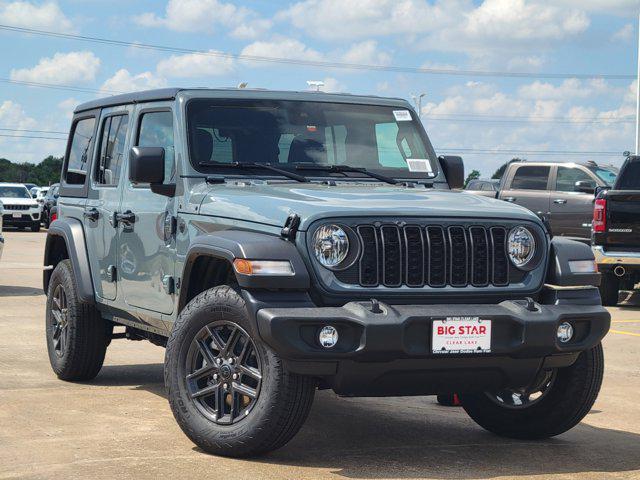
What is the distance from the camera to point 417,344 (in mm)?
5867

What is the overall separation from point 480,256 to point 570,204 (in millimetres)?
16581

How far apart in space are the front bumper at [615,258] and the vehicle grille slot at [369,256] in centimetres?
956

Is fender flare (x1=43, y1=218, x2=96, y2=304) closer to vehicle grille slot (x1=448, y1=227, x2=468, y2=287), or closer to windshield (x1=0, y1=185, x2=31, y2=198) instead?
vehicle grille slot (x1=448, y1=227, x2=468, y2=287)

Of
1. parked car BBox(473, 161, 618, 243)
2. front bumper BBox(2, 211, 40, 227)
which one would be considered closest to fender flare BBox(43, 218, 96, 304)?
parked car BBox(473, 161, 618, 243)

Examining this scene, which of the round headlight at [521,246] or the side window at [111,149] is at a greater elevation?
the side window at [111,149]

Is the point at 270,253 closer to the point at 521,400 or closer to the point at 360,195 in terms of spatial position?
the point at 360,195

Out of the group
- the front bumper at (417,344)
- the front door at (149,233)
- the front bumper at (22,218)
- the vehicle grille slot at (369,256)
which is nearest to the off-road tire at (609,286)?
the front door at (149,233)

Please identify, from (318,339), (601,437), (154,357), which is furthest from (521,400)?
(154,357)

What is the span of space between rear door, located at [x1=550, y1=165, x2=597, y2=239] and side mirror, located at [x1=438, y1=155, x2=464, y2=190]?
14569 millimetres

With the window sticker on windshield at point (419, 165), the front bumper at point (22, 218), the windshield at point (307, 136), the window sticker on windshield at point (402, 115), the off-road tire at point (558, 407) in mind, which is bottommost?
the front bumper at point (22, 218)

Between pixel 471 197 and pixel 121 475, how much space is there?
2467mm

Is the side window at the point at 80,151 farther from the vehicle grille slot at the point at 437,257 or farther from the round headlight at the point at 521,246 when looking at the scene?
the round headlight at the point at 521,246

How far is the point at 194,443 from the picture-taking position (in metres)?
6.41

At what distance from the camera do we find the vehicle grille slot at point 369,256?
6051 mm
